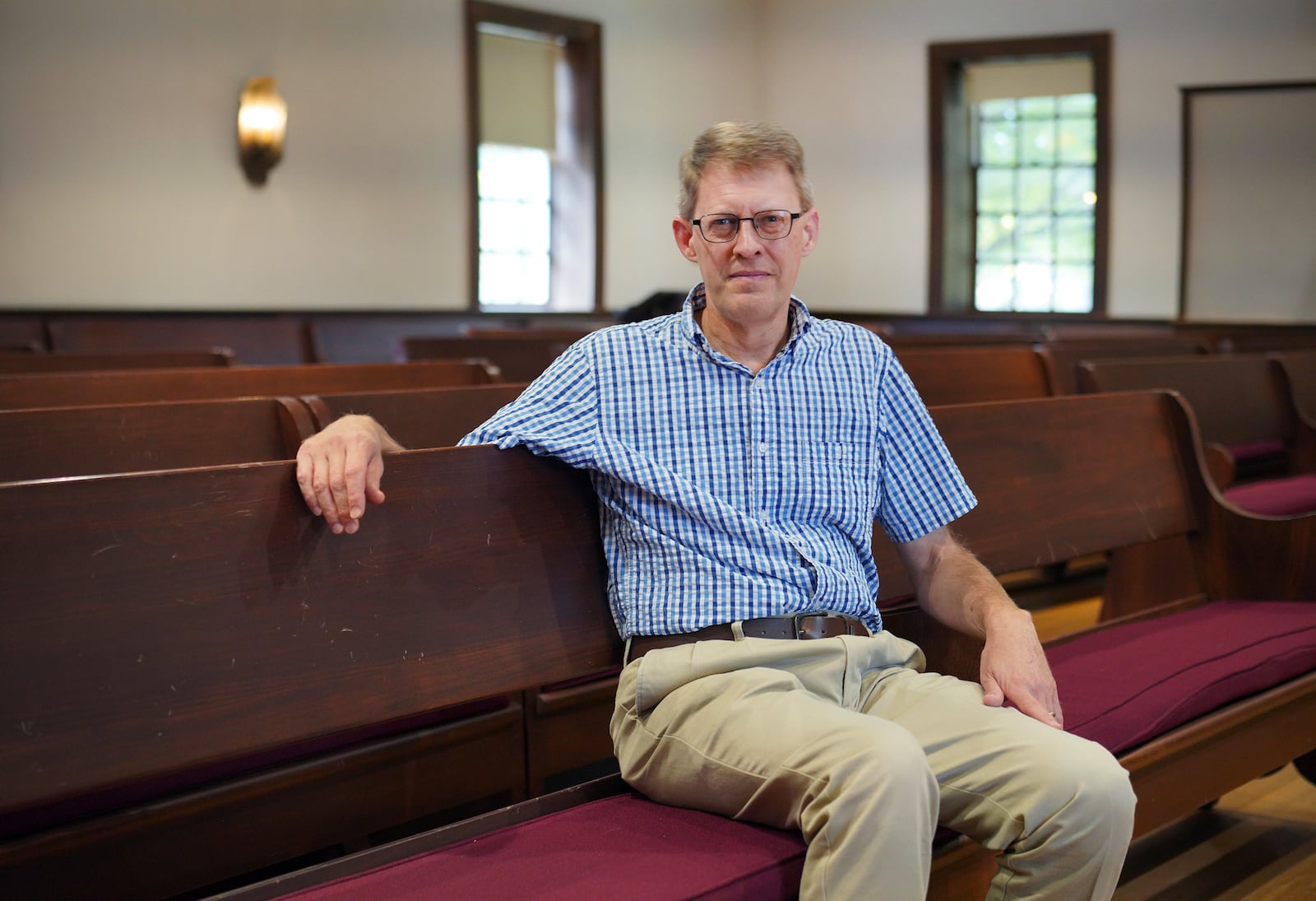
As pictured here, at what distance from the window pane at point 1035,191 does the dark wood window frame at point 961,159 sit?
1.35 ft

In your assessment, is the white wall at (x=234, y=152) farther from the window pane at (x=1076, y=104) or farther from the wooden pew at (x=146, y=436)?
the wooden pew at (x=146, y=436)

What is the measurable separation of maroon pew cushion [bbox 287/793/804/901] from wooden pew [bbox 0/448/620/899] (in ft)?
0.67

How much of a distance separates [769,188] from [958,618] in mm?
681

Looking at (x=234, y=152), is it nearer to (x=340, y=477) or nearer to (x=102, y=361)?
(x=102, y=361)

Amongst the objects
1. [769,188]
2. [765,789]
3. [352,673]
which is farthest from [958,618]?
[352,673]

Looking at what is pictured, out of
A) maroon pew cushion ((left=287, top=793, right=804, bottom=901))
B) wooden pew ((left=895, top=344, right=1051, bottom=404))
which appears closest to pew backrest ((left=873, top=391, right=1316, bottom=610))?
maroon pew cushion ((left=287, top=793, right=804, bottom=901))

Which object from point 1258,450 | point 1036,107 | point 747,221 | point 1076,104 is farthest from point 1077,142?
point 747,221

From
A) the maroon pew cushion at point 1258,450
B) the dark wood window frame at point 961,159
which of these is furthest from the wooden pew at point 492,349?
the dark wood window frame at point 961,159

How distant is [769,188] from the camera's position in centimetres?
185

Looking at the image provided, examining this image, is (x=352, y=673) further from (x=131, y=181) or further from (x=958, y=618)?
(x=131, y=181)

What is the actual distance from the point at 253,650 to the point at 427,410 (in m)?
1.21

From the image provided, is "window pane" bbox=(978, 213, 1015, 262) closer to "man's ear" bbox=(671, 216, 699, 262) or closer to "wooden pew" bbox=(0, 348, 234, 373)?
"wooden pew" bbox=(0, 348, 234, 373)

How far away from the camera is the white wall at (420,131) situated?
7.49 meters

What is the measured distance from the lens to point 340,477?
1.53 metres
